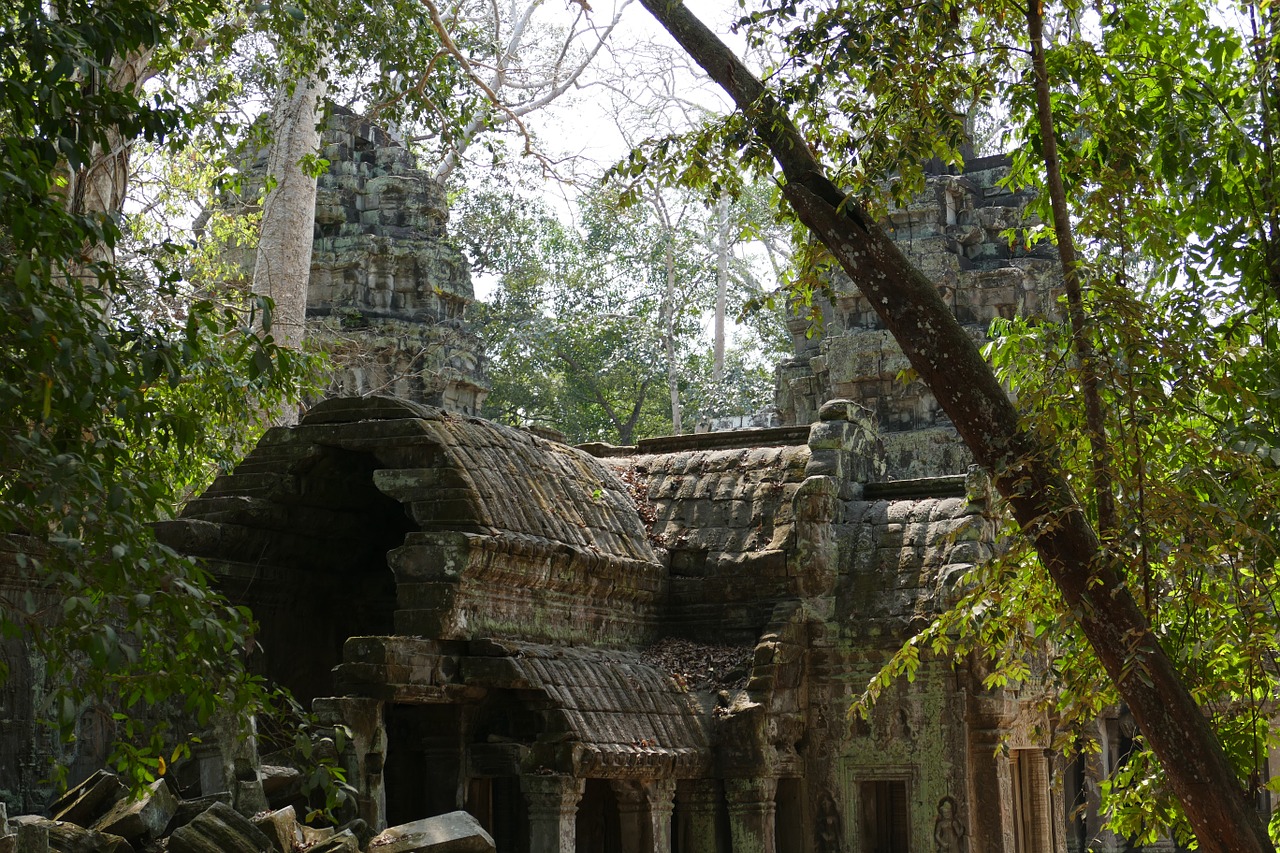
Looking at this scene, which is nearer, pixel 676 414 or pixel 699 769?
pixel 699 769

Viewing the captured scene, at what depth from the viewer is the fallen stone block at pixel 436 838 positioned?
873cm

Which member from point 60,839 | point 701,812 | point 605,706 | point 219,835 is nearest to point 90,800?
point 60,839

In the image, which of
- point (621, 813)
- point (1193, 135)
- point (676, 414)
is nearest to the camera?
point (1193, 135)

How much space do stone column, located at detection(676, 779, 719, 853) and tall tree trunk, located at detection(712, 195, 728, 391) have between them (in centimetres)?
2308

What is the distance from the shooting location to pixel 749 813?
1263cm

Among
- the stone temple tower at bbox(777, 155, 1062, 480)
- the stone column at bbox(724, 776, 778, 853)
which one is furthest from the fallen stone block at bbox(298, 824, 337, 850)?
the stone temple tower at bbox(777, 155, 1062, 480)

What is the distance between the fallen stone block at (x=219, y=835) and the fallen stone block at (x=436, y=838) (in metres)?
0.83

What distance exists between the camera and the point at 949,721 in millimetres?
13250

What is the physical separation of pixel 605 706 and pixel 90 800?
442 centimetres

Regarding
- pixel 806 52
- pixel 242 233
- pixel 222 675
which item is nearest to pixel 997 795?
pixel 806 52

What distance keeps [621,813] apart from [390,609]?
313 cm

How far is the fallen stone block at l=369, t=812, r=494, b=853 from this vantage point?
8727 mm

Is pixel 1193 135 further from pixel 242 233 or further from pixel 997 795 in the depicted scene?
pixel 242 233

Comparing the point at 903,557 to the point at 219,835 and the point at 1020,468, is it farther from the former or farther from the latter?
the point at 219,835
